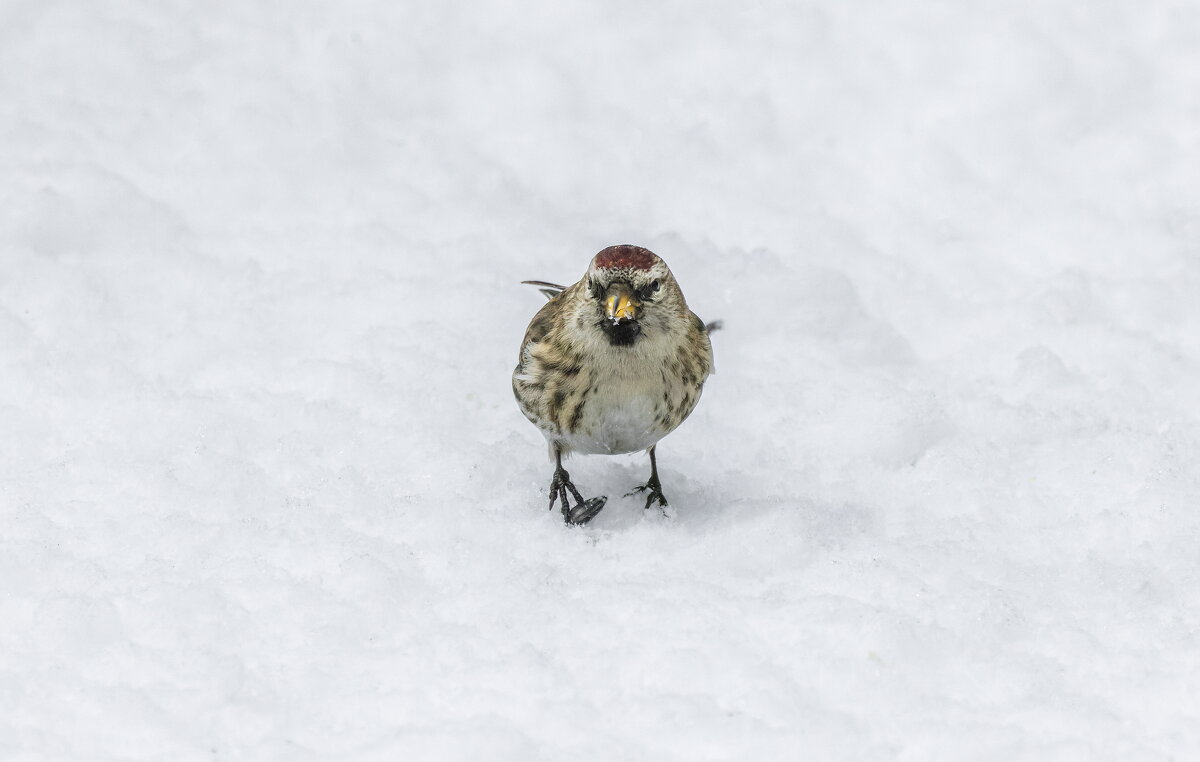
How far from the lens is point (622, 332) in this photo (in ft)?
13.1

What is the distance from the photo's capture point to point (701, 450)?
495 centimetres

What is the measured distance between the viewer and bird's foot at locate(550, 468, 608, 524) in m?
4.33

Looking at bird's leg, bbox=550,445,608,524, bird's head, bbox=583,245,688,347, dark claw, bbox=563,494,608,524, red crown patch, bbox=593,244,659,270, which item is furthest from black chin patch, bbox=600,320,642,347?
Result: dark claw, bbox=563,494,608,524

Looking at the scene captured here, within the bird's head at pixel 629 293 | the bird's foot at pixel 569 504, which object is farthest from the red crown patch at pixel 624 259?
the bird's foot at pixel 569 504

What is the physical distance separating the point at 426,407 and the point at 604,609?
1.40 metres

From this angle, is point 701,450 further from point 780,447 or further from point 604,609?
point 604,609

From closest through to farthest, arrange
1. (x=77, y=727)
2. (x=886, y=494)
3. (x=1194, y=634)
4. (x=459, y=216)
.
A: 1. (x=77, y=727)
2. (x=1194, y=634)
3. (x=886, y=494)
4. (x=459, y=216)

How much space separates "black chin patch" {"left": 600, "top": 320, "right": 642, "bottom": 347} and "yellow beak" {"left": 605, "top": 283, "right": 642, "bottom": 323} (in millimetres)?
79

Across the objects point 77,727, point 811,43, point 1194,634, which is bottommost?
point 77,727

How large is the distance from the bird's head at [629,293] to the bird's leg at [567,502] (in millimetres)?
547

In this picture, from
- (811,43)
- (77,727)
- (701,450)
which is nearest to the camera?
(77,727)

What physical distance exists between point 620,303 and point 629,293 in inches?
1.9

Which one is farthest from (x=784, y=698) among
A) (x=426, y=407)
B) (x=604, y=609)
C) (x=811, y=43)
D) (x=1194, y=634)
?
(x=811, y=43)

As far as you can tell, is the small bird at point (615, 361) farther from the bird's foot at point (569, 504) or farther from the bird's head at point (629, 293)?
the bird's foot at point (569, 504)
